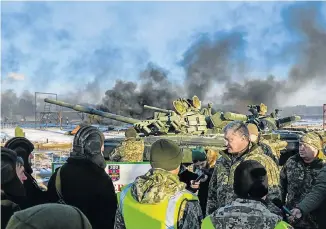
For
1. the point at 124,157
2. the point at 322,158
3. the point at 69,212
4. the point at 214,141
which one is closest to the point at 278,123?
the point at 214,141

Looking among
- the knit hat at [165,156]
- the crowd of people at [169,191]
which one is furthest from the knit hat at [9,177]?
the knit hat at [165,156]

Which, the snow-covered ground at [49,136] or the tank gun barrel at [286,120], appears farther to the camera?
the snow-covered ground at [49,136]

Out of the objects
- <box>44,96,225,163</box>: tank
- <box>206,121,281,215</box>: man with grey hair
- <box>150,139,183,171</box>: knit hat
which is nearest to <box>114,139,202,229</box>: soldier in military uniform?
<box>150,139,183,171</box>: knit hat

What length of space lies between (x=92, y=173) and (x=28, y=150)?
157 centimetres

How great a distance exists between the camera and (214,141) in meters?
11.7

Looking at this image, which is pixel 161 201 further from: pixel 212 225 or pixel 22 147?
pixel 22 147

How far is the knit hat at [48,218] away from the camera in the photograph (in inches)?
53.7

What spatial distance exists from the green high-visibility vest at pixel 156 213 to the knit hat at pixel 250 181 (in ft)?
1.28

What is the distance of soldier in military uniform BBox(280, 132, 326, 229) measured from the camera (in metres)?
4.33

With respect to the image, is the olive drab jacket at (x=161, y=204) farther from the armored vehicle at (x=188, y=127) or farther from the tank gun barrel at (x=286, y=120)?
the tank gun barrel at (x=286, y=120)

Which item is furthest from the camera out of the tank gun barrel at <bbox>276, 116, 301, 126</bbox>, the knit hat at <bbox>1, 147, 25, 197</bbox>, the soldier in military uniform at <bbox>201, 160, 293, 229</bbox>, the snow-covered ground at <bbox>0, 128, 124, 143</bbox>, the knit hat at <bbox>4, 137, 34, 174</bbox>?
the snow-covered ground at <bbox>0, 128, 124, 143</bbox>

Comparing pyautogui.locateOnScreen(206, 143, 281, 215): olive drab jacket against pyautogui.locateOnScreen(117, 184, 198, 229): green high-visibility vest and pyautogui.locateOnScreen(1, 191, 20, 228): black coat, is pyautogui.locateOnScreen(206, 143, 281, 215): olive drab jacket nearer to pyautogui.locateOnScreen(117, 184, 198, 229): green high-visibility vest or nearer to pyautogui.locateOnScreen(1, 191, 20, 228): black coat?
pyautogui.locateOnScreen(117, 184, 198, 229): green high-visibility vest

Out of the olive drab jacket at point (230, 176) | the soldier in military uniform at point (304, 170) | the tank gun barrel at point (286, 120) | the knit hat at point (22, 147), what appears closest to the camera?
the olive drab jacket at point (230, 176)

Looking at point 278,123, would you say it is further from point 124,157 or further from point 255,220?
A: point 255,220
